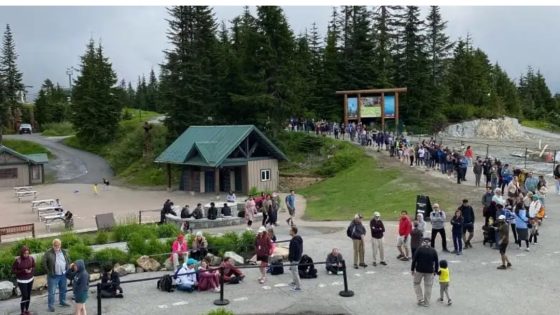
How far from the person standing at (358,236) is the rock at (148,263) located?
6144 mm

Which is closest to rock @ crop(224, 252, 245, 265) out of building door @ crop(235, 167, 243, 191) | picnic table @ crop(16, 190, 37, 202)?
building door @ crop(235, 167, 243, 191)

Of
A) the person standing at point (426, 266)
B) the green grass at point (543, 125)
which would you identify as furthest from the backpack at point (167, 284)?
the green grass at point (543, 125)

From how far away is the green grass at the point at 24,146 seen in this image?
70375 mm

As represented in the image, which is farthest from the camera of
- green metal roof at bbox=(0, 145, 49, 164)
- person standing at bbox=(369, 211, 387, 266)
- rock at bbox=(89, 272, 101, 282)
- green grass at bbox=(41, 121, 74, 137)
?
green grass at bbox=(41, 121, 74, 137)

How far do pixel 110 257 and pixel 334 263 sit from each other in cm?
714

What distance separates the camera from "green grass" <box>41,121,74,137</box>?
85.4 metres

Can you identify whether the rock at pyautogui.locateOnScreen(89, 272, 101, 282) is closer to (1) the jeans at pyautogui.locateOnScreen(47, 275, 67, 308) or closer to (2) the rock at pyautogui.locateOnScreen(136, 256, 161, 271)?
(2) the rock at pyautogui.locateOnScreen(136, 256, 161, 271)

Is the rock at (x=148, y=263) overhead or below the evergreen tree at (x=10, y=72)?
below

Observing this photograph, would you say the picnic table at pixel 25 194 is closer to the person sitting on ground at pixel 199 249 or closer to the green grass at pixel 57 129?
the person sitting on ground at pixel 199 249

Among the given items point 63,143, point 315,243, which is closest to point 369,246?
point 315,243

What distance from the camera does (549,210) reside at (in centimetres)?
2375

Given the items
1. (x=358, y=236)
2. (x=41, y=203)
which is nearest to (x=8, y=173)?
(x=41, y=203)

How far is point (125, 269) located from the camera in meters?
17.1

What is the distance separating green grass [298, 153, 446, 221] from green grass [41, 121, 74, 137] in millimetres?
57420
